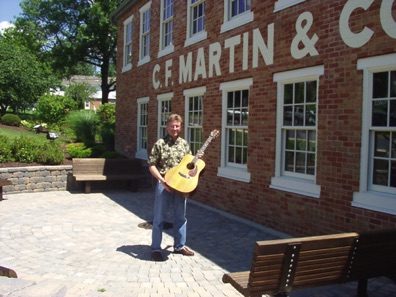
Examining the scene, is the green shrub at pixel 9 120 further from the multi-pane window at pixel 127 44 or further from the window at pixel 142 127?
the window at pixel 142 127

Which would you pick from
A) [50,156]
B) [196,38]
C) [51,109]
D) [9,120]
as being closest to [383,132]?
[196,38]

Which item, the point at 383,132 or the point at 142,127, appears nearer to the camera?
the point at 383,132

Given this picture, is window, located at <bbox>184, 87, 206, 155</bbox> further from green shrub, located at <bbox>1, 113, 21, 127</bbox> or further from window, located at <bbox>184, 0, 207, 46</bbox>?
green shrub, located at <bbox>1, 113, 21, 127</bbox>

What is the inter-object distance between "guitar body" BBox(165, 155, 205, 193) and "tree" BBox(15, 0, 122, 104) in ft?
90.3

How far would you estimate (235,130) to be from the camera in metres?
8.88

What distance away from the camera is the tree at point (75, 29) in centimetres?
3133

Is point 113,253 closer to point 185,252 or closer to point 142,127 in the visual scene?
point 185,252

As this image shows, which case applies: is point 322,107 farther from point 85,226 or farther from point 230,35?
point 85,226

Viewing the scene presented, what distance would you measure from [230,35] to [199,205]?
3.88 metres

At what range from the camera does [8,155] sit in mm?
11844

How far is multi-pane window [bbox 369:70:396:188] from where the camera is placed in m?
5.48

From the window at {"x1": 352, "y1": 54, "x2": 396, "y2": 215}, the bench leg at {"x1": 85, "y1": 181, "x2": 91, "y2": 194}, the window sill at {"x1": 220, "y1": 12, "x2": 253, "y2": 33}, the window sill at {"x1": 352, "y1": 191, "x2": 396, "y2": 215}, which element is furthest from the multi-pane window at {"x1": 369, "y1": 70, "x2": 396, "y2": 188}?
the bench leg at {"x1": 85, "y1": 181, "x2": 91, "y2": 194}

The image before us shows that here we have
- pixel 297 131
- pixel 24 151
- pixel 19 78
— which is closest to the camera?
→ pixel 297 131

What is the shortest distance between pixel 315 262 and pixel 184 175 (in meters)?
2.35
